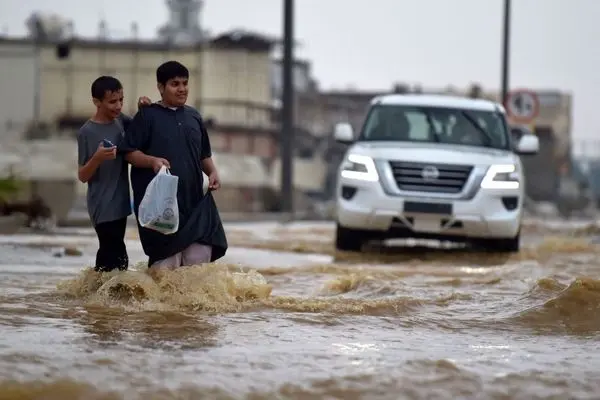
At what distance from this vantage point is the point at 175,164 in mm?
8883

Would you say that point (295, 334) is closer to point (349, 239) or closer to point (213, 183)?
point (213, 183)

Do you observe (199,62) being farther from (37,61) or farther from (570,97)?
(570,97)

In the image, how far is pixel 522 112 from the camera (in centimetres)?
2948

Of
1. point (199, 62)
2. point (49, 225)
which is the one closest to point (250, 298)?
point (49, 225)

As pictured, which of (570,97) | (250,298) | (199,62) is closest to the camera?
(250,298)

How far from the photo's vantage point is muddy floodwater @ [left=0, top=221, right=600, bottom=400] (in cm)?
588

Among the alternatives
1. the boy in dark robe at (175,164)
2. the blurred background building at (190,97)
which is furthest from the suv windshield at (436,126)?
the blurred background building at (190,97)

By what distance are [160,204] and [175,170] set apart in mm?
401

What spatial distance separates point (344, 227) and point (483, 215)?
4.97ft

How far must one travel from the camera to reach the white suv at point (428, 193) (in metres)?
15.7

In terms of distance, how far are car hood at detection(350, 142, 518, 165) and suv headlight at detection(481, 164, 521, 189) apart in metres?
0.09

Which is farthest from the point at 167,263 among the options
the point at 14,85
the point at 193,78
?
the point at 193,78

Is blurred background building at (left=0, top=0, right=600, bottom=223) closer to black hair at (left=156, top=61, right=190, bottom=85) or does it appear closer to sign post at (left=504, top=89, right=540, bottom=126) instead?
sign post at (left=504, top=89, right=540, bottom=126)

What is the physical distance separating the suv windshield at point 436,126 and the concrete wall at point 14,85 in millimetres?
43821
